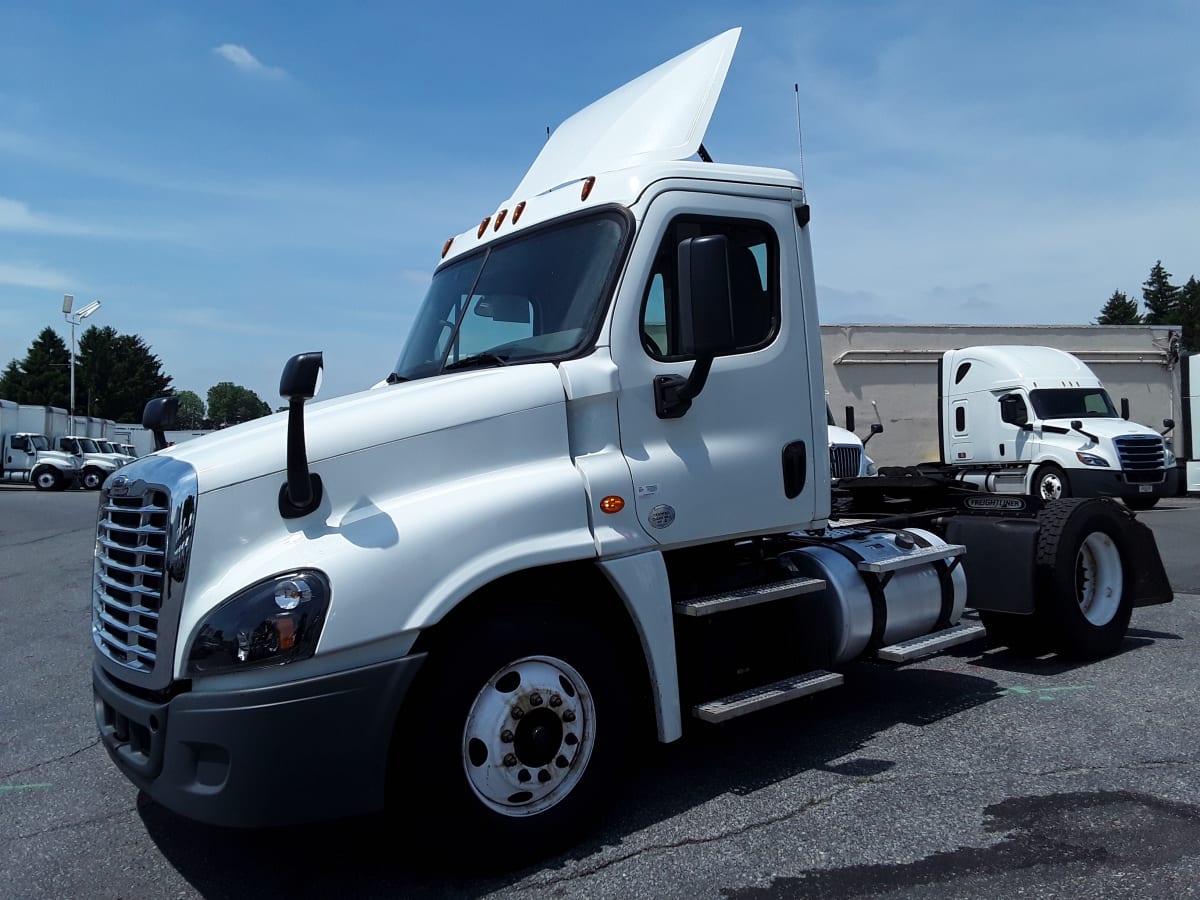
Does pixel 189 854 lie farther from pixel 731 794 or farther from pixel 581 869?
pixel 731 794

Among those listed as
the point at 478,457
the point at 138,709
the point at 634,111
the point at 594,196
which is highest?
the point at 634,111

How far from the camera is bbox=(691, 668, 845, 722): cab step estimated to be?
409cm

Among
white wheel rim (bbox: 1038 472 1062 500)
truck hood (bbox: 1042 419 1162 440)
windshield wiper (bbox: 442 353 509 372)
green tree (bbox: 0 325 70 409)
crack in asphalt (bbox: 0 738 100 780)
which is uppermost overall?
green tree (bbox: 0 325 70 409)

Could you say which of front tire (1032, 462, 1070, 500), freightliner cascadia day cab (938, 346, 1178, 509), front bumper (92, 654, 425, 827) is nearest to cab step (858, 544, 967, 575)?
front bumper (92, 654, 425, 827)

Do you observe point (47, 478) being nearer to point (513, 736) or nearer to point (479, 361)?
point (479, 361)

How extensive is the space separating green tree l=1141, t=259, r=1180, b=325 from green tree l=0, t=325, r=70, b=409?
106818mm

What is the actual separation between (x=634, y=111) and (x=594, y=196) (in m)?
0.98

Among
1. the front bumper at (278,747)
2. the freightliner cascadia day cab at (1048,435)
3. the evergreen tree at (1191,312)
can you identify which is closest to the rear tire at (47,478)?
the freightliner cascadia day cab at (1048,435)

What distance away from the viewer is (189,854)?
3.87 m

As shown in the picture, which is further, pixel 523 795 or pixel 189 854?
pixel 189 854

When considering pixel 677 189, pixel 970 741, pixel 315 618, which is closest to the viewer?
pixel 315 618

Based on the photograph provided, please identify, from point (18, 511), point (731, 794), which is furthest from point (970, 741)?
point (18, 511)

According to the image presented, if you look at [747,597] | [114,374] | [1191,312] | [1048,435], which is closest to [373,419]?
[747,597]

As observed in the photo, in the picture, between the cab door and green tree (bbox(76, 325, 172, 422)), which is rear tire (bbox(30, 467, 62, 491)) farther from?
green tree (bbox(76, 325, 172, 422))
